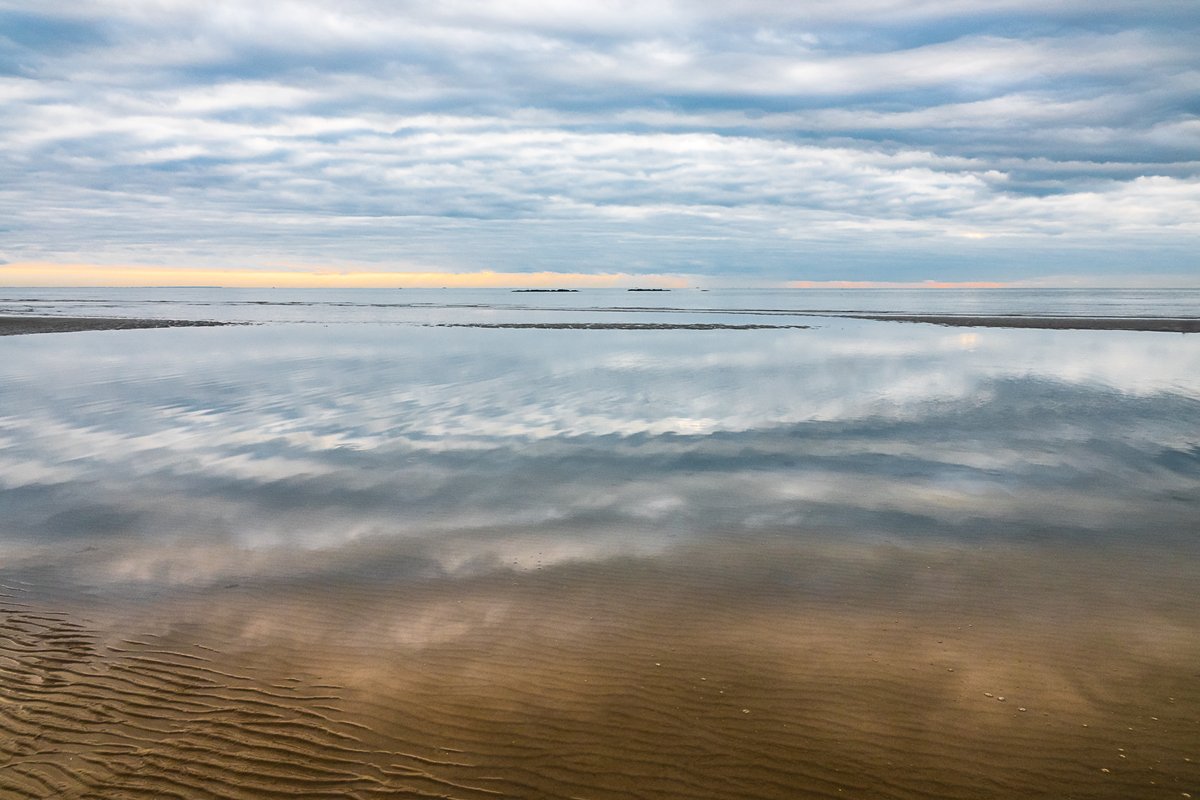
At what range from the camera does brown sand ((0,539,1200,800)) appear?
5824mm

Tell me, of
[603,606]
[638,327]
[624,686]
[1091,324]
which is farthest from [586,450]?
[1091,324]

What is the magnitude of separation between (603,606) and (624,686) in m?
1.77

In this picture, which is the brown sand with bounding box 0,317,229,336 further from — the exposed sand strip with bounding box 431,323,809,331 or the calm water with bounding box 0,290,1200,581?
the calm water with bounding box 0,290,1200,581

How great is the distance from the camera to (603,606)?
881cm

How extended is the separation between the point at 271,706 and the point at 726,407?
1809 centimetres

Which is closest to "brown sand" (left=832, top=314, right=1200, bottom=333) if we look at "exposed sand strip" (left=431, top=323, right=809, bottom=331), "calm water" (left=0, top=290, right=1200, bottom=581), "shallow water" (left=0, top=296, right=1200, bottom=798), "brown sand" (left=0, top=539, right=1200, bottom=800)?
"exposed sand strip" (left=431, top=323, right=809, bottom=331)

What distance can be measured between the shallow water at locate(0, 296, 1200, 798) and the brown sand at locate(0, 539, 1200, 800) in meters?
0.03

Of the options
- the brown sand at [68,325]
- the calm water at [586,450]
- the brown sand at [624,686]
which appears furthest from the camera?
the brown sand at [68,325]

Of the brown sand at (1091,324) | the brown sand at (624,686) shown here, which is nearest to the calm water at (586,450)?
the brown sand at (624,686)

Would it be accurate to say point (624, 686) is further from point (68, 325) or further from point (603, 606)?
point (68, 325)

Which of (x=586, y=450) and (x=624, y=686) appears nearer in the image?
(x=624, y=686)

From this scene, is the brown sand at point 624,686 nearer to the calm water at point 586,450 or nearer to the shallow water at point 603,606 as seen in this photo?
the shallow water at point 603,606

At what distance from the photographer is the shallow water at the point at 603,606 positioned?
6035 millimetres

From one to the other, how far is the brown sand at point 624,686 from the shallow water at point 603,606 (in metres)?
0.03
